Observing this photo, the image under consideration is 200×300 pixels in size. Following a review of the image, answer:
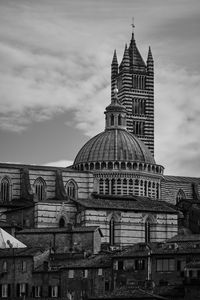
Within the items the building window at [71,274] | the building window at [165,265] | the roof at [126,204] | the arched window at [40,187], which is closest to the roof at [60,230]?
the roof at [126,204]

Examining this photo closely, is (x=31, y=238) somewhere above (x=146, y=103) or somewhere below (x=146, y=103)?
below

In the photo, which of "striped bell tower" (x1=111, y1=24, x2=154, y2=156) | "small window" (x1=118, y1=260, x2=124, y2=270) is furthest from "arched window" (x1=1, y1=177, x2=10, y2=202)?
"striped bell tower" (x1=111, y1=24, x2=154, y2=156)

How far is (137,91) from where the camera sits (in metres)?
151

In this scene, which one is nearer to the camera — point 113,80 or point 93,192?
point 93,192

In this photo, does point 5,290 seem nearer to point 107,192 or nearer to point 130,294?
point 130,294

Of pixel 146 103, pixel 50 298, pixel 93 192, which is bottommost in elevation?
pixel 50 298

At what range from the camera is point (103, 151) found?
119250 millimetres

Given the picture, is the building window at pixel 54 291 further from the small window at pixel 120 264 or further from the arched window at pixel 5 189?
the arched window at pixel 5 189

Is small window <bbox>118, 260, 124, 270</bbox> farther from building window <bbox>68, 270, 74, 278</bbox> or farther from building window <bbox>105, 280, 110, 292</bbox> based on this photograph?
building window <bbox>68, 270, 74, 278</bbox>

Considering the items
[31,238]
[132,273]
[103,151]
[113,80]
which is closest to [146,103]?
[113,80]

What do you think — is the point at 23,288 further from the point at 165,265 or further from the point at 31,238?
the point at 31,238

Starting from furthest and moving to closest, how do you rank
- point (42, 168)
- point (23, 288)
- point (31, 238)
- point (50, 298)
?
point (42, 168)
point (31, 238)
point (23, 288)
point (50, 298)

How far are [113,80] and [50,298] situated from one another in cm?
7916

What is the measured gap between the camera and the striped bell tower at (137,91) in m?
149
